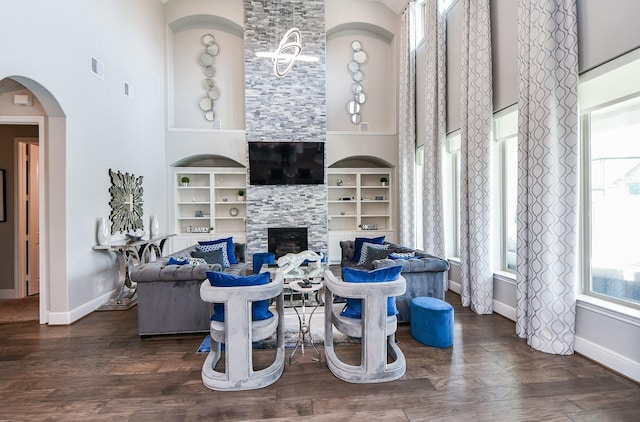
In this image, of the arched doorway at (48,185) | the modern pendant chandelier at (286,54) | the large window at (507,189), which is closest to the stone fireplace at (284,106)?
the modern pendant chandelier at (286,54)

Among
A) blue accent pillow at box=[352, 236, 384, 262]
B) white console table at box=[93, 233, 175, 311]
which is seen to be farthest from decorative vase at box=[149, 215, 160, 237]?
blue accent pillow at box=[352, 236, 384, 262]

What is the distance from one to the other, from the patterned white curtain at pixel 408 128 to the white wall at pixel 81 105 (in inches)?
209

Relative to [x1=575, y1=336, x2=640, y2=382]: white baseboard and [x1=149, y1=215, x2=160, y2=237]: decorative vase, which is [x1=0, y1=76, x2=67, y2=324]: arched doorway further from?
[x1=575, y1=336, x2=640, y2=382]: white baseboard

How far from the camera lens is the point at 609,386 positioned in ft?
8.32

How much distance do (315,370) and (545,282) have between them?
2370 mm

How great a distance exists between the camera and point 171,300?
3.52 meters

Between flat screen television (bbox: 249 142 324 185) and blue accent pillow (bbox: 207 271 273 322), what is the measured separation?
482 cm

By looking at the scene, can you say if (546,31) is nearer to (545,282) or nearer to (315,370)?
(545,282)

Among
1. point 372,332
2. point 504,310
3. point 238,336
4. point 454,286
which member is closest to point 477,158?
point 504,310

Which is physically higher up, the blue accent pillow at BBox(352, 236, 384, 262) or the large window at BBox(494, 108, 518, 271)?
the large window at BBox(494, 108, 518, 271)

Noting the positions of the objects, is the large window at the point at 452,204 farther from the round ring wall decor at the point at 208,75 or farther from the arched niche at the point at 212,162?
the round ring wall decor at the point at 208,75

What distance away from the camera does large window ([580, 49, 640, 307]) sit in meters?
2.89

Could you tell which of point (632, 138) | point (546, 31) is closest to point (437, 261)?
point (632, 138)

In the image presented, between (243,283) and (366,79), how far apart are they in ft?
23.1
